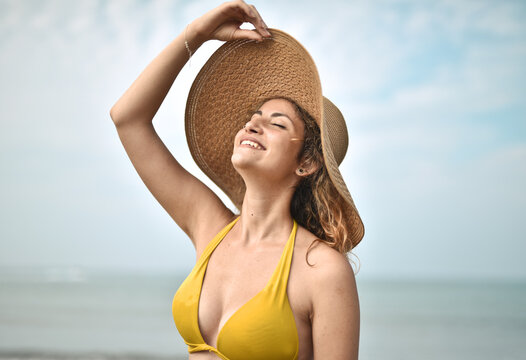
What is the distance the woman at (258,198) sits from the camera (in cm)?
193

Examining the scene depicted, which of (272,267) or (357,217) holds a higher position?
(357,217)

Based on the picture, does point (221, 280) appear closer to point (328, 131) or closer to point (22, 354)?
point (328, 131)

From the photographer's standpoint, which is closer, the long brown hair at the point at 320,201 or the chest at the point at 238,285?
the chest at the point at 238,285

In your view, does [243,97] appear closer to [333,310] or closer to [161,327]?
[333,310]

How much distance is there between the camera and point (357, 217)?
7.22 feet

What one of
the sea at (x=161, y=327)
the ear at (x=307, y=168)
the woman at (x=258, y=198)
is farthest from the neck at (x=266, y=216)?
the sea at (x=161, y=327)

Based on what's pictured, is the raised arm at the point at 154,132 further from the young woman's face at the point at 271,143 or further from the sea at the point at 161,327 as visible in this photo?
the sea at the point at 161,327

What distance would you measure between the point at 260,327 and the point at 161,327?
10088 mm

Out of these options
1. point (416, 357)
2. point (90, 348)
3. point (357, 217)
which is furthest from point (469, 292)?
point (357, 217)

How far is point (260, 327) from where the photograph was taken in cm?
191

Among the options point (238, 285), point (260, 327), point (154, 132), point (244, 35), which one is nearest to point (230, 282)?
point (238, 285)

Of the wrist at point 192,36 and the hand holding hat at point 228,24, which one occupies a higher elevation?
the hand holding hat at point 228,24

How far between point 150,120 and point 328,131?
76 centimetres

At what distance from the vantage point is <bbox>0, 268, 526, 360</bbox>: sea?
9.35m
